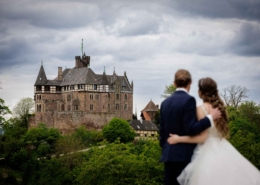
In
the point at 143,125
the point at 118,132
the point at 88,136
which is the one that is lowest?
the point at 88,136

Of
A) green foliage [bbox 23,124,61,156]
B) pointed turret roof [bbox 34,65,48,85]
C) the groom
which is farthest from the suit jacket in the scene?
pointed turret roof [bbox 34,65,48,85]

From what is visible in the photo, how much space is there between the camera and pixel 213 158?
8.01 m

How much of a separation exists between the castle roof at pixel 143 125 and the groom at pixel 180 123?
8581cm

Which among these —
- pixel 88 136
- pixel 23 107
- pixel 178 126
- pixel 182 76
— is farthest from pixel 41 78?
pixel 178 126

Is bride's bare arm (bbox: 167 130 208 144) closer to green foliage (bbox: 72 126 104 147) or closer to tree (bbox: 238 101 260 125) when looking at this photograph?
green foliage (bbox: 72 126 104 147)

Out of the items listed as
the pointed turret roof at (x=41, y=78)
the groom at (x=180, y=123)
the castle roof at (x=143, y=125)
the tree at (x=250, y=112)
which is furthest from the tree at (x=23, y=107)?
the groom at (x=180, y=123)

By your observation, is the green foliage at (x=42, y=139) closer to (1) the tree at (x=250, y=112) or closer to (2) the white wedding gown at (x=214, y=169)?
(1) the tree at (x=250, y=112)

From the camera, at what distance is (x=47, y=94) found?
98.6 metres

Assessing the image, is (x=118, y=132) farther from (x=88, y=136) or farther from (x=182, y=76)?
(x=182, y=76)

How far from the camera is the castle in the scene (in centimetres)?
9244

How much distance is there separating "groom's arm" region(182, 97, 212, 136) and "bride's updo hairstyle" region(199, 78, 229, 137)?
335 millimetres

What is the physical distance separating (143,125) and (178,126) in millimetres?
87617

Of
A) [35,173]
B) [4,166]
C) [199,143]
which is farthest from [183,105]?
[4,166]

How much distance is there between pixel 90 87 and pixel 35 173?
43826 millimetres
